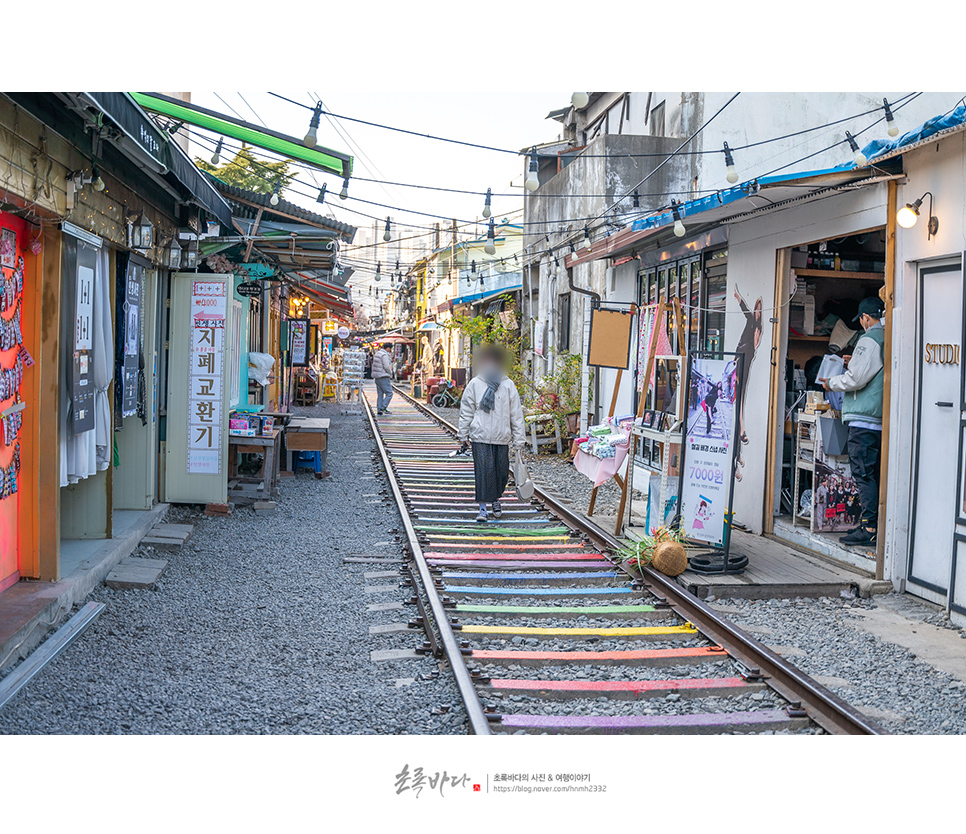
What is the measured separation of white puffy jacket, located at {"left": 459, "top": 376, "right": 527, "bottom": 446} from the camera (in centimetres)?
958

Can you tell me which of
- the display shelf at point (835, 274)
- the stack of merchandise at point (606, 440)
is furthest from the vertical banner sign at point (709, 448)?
the display shelf at point (835, 274)

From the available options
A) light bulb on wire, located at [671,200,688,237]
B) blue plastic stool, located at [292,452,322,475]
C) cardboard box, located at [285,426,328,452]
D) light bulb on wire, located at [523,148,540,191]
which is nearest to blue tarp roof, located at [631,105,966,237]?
light bulb on wire, located at [671,200,688,237]

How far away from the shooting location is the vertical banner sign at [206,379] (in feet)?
→ 31.9

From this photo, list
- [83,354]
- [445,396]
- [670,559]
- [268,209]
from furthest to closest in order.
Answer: [445,396]
[268,209]
[670,559]
[83,354]

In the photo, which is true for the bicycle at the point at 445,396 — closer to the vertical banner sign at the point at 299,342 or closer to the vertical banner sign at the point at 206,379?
the vertical banner sign at the point at 299,342

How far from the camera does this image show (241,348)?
1423 centimetres

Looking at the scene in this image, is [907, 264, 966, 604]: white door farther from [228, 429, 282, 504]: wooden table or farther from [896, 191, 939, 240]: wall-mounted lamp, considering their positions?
[228, 429, 282, 504]: wooden table

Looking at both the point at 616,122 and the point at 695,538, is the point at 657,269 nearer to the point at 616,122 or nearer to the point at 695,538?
the point at 695,538

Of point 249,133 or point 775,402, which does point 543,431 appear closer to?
point 775,402

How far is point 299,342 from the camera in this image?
24750 mm

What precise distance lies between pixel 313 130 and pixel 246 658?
4787 mm

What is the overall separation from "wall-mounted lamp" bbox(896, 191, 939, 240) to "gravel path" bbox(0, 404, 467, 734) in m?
4.88

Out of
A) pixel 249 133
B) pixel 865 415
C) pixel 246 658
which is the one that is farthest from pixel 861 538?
pixel 249 133

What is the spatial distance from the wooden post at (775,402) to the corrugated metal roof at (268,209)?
5781mm
